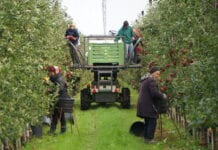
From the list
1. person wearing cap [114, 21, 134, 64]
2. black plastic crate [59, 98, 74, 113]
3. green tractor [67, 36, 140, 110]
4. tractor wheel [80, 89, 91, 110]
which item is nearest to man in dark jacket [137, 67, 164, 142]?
black plastic crate [59, 98, 74, 113]

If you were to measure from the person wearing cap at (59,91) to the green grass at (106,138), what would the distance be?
0.31m

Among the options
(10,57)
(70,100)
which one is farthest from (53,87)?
(10,57)

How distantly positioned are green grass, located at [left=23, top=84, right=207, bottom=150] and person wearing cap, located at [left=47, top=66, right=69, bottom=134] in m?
0.31

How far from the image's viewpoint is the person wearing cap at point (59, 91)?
14.9m

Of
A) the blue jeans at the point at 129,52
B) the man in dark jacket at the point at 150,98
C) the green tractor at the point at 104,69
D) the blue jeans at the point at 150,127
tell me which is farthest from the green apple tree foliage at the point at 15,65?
the blue jeans at the point at 129,52

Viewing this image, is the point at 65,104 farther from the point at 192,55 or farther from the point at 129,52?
the point at 129,52

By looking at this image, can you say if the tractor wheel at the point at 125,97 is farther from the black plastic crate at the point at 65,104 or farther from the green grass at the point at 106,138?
the black plastic crate at the point at 65,104

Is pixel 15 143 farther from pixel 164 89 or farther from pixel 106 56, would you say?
pixel 106 56

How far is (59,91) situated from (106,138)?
1.72 m

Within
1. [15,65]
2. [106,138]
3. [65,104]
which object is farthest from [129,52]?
[15,65]

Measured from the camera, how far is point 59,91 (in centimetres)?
1508

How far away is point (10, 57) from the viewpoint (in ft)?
28.3

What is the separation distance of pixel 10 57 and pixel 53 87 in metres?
5.94

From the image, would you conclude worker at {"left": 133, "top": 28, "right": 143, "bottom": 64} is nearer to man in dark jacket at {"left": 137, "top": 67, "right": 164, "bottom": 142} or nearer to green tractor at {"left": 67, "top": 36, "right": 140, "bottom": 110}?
green tractor at {"left": 67, "top": 36, "right": 140, "bottom": 110}
